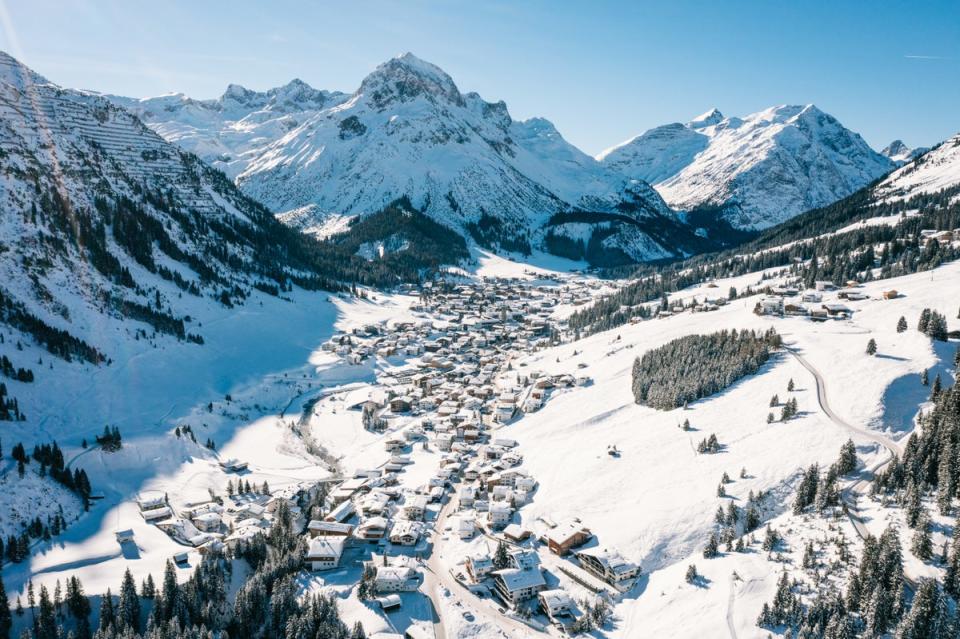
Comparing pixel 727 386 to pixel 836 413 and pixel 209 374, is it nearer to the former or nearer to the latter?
pixel 836 413

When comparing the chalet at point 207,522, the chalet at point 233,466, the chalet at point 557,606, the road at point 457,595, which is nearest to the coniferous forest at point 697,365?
the chalet at point 557,606

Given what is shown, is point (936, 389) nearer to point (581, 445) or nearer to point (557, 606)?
point (581, 445)

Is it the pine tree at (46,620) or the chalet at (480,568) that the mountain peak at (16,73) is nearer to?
the pine tree at (46,620)

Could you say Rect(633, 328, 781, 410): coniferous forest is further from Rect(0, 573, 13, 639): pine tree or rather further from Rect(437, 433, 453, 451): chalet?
Rect(0, 573, 13, 639): pine tree

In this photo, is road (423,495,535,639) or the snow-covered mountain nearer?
road (423,495,535,639)

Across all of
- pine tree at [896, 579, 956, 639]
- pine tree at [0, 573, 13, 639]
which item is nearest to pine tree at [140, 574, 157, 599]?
pine tree at [0, 573, 13, 639]

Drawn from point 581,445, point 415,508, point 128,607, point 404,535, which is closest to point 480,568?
point 404,535
